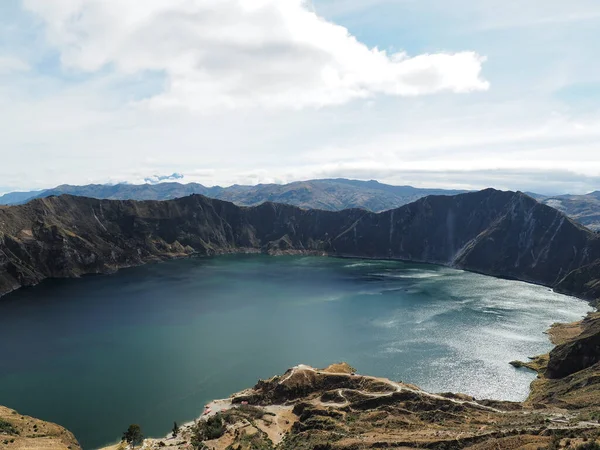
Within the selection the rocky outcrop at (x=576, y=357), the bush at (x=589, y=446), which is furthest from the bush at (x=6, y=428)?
the rocky outcrop at (x=576, y=357)

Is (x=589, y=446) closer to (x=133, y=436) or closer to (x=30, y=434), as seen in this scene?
(x=133, y=436)

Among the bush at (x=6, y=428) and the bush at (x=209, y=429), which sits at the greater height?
the bush at (x=6, y=428)

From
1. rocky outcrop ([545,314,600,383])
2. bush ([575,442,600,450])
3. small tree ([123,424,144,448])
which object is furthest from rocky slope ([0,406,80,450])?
rocky outcrop ([545,314,600,383])

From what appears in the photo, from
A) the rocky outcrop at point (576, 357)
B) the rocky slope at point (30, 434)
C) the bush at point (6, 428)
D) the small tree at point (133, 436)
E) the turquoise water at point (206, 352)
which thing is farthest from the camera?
the rocky outcrop at point (576, 357)

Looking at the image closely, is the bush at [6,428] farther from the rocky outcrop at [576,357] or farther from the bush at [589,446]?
the rocky outcrop at [576,357]

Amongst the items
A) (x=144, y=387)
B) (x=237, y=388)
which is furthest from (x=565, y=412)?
(x=144, y=387)

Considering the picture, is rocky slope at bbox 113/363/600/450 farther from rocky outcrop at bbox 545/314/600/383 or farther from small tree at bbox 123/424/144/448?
rocky outcrop at bbox 545/314/600/383

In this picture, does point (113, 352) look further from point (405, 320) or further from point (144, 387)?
point (405, 320)

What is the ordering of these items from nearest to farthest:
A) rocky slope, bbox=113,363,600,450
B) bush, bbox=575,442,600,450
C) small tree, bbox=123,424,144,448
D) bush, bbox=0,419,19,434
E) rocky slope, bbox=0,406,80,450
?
bush, bbox=575,442,600,450, rocky slope, bbox=113,363,600,450, rocky slope, bbox=0,406,80,450, bush, bbox=0,419,19,434, small tree, bbox=123,424,144,448

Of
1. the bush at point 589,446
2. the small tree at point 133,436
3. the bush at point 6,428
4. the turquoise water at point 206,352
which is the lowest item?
the turquoise water at point 206,352

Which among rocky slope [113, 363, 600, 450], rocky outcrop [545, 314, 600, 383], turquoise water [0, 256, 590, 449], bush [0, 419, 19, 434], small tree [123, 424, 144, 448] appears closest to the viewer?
rocky slope [113, 363, 600, 450]

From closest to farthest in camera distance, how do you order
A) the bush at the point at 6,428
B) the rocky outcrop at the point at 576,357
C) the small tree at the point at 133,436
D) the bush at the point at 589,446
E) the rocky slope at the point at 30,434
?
the bush at the point at 589,446, the rocky slope at the point at 30,434, the bush at the point at 6,428, the small tree at the point at 133,436, the rocky outcrop at the point at 576,357
